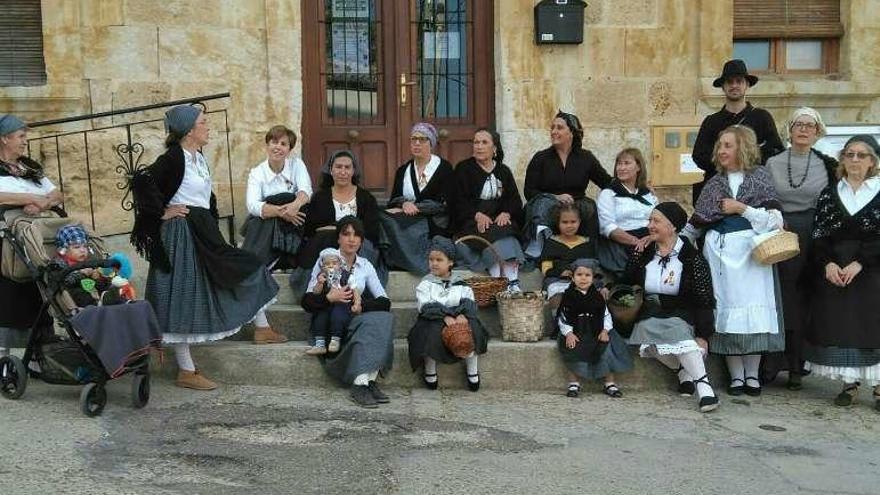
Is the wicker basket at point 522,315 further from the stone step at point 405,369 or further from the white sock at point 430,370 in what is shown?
the white sock at point 430,370

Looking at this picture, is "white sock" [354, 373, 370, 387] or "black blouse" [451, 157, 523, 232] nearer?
"white sock" [354, 373, 370, 387]

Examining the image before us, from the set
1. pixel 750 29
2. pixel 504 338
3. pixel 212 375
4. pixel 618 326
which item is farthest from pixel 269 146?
pixel 750 29

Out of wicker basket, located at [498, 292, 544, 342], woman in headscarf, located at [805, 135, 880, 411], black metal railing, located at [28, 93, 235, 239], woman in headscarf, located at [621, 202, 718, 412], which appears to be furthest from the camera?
black metal railing, located at [28, 93, 235, 239]

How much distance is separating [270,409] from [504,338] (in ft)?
5.30

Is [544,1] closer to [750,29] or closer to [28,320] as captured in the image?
[750,29]

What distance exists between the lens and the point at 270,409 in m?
5.88

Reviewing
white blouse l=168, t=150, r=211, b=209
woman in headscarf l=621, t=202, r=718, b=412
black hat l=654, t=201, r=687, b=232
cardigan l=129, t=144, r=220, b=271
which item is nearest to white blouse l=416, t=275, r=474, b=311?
woman in headscarf l=621, t=202, r=718, b=412

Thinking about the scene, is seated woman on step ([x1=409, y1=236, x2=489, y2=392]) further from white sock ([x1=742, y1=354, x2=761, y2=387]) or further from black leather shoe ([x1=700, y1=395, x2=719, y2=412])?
white sock ([x1=742, y1=354, x2=761, y2=387])

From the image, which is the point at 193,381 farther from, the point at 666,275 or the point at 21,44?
the point at 21,44

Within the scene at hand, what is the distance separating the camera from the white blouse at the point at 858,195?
6168 millimetres

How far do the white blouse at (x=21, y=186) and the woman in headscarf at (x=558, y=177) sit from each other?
3275mm

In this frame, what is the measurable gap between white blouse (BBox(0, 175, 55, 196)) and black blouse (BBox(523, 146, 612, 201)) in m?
3.34

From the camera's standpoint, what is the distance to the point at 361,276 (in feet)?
21.0

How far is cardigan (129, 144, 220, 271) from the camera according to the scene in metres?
5.92
